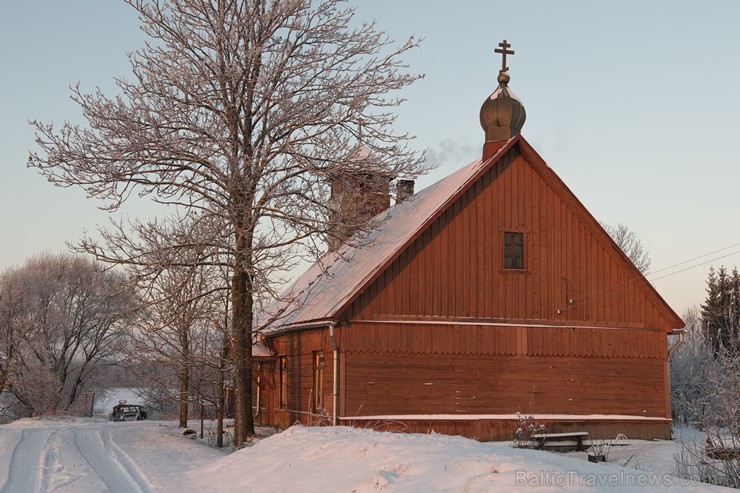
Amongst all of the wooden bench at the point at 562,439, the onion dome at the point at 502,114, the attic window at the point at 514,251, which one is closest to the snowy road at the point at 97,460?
the wooden bench at the point at 562,439

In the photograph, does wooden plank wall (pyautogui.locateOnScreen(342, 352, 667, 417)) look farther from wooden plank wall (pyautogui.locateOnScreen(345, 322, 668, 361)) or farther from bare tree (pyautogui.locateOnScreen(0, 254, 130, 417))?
bare tree (pyautogui.locateOnScreen(0, 254, 130, 417))

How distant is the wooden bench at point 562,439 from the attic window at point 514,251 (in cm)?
Result: 452

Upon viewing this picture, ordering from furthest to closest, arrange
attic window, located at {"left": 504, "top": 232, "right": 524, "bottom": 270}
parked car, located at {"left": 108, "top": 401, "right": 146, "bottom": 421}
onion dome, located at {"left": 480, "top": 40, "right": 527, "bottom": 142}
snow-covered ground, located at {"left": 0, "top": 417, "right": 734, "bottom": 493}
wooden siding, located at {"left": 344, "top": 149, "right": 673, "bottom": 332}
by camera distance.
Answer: parked car, located at {"left": 108, "top": 401, "right": 146, "bottom": 421}
onion dome, located at {"left": 480, "top": 40, "right": 527, "bottom": 142}
attic window, located at {"left": 504, "top": 232, "right": 524, "bottom": 270}
wooden siding, located at {"left": 344, "top": 149, "right": 673, "bottom": 332}
snow-covered ground, located at {"left": 0, "top": 417, "right": 734, "bottom": 493}

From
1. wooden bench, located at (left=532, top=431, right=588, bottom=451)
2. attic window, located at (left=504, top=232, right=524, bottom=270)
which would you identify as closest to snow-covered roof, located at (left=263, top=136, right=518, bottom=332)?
attic window, located at (left=504, top=232, right=524, bottom=270)

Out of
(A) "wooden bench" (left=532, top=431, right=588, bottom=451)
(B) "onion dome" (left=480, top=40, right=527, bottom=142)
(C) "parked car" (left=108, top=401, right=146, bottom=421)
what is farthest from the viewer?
(C) "parked car" (left=108, top=401, right=146, bottom=421)

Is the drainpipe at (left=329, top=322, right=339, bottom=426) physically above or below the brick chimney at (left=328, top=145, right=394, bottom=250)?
below

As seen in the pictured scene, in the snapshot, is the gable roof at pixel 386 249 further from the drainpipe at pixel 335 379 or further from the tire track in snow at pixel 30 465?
the tire track in snow at pixel 30 465

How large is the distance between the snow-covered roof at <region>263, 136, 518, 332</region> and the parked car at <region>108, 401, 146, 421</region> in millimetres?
20979

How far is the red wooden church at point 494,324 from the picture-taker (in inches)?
779

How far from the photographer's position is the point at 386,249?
2148 centimetres

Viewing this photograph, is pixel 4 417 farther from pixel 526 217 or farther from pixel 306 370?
pixel 526 217

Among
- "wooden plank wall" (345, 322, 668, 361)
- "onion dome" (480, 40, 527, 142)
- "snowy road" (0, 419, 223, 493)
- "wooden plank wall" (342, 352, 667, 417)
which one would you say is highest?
"onion dome" (480, 40, 527, 142)

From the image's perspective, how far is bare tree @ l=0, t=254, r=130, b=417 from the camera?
4331 centimetres

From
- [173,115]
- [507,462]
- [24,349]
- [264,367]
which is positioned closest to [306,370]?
[264,367]
